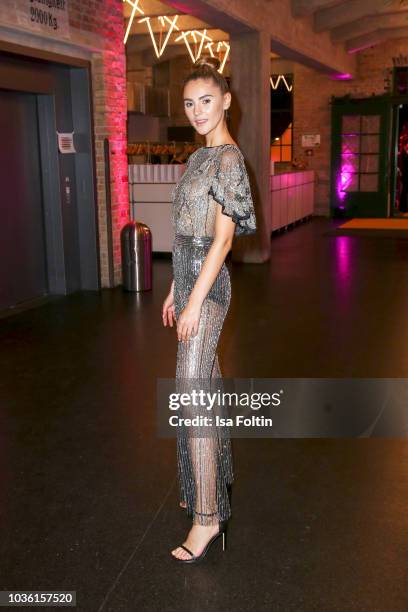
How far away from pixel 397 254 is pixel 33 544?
25.6 ft

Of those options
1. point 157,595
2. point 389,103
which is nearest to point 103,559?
point 157,595

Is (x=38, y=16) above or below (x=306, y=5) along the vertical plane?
below

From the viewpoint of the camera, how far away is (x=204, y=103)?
2217mm

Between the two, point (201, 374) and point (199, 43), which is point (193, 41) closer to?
point (199, 43)

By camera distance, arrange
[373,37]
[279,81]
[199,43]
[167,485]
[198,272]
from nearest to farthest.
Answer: [198,272] → [167,485] → [373,37] → [199,43] → [279,81]

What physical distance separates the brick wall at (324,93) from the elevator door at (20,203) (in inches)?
375

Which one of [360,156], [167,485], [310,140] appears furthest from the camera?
[310,140]

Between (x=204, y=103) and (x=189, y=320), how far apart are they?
0.74 m

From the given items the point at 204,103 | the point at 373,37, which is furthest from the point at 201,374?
the point at 373,37

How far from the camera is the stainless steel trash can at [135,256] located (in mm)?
6941

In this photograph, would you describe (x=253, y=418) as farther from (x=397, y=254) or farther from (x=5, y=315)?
(x=397, y=254)

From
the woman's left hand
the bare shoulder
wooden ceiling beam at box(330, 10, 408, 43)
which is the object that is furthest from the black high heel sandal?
wooden ceiling beam at box(330, 10, 408, 43)

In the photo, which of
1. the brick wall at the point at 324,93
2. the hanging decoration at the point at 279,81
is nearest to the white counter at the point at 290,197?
the brick wall at the point at 324,93

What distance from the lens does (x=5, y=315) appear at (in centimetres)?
595
